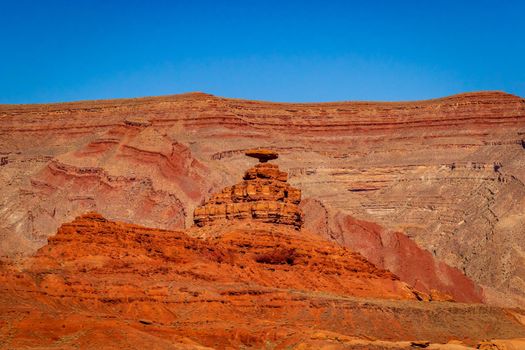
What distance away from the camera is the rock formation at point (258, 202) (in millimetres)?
91375

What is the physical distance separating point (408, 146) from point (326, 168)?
8208mm

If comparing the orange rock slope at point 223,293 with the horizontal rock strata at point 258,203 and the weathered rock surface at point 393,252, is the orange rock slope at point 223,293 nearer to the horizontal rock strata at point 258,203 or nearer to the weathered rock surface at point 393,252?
the horizontal rock strata at point 258,203

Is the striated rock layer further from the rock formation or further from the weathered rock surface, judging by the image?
the weathered rock surface

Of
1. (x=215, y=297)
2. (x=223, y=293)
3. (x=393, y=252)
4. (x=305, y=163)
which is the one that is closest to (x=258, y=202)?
(x=223, y=293)

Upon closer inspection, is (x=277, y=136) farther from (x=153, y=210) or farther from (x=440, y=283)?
(x=440, y=283)

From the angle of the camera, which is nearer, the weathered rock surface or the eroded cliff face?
the weathered rock surface

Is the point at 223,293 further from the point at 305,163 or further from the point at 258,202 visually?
the point at 305,163

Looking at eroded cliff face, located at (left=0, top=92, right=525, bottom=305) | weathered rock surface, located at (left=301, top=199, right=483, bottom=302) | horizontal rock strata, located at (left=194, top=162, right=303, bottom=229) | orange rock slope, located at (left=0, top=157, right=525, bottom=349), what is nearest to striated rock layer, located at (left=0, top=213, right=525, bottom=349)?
orange rock slope, located at (left=0, top=157, right=525, bottom=349)

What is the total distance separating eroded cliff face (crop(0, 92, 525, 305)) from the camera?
12656 cm

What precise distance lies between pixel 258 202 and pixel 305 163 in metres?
59.3

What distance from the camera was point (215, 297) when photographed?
73812 mm

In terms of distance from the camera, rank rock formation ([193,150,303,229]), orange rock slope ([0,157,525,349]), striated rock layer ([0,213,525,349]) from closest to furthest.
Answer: striated rock layer ([0,213,525,349]), orange rock slope ([0,157,525,349]), rock formation ([193,150,303,229])

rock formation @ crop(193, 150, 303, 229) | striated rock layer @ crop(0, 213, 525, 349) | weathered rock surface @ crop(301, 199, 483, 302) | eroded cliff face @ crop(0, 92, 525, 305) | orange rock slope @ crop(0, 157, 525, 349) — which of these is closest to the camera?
striated rock layer @ crop(0, 213, 525, 349)

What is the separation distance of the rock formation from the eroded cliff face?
20914mm
